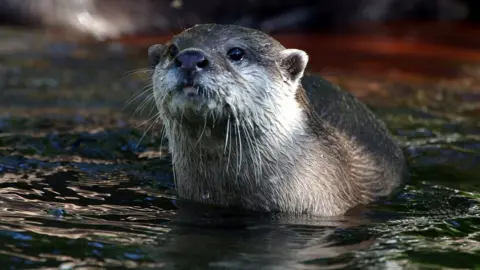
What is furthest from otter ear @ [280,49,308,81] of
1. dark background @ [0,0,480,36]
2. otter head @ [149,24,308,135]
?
dark background @ [0,0,480,36]

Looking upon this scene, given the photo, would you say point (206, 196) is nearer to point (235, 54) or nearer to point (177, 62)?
point (235, 54)

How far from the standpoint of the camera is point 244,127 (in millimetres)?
4523

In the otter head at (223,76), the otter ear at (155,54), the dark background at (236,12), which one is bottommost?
the otter head at (223,76)

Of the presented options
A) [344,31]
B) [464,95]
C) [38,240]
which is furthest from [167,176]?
[344,31]

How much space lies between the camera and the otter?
4.29m

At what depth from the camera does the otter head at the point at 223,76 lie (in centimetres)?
421

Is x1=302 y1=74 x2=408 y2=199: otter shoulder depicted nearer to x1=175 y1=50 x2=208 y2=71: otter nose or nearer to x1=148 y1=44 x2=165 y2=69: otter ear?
x1=148 y1=44 x2=165 y2=69: otter ear

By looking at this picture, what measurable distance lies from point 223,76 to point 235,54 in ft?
0.90

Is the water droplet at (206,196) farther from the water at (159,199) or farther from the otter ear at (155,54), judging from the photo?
the otter ear at (155,54)

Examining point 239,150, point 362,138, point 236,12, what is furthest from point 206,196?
point 236,12

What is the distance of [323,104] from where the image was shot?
5.76 m

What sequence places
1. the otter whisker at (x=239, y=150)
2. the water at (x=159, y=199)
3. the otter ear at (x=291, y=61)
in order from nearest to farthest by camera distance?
the water at (x=159, y=199) → the otter whisker at (x=239, y=150) → the otter ear at (x=291, y=61)

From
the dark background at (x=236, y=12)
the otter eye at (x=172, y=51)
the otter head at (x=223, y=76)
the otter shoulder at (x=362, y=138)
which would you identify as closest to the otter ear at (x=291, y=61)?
the otter head at (x=223, y=76)

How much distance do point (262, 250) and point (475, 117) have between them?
145 inches
